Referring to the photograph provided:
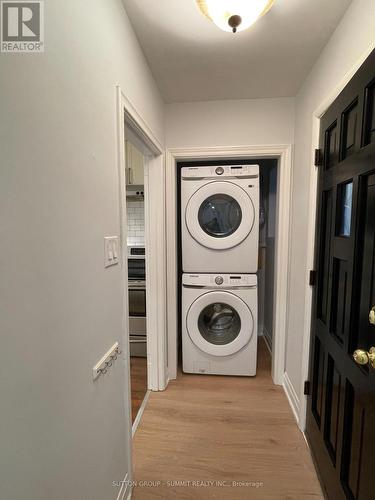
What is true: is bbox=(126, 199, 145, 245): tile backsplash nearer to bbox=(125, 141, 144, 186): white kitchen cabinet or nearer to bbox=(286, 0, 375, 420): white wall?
bbox=(125, 141, 144, 186): white kitchen cabinet

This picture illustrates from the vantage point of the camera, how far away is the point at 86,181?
0.84m

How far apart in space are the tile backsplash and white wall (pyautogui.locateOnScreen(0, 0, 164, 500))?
5.17 ft

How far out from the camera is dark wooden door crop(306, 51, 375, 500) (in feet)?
2.97

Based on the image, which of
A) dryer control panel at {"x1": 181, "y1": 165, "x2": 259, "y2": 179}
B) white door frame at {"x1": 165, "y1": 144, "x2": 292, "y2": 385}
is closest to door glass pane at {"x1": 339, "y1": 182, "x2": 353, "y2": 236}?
white door frame at {"x1": 165, "y1": 144, "x2": 292, "y2": 385}

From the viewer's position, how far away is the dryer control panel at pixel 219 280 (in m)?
2.13

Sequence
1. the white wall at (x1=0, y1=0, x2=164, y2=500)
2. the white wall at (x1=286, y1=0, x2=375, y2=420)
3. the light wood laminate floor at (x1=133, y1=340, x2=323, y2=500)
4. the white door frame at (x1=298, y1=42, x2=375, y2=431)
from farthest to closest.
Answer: the white door frame at (x1=298, y1=42, x2=375, y2=431) < the light wood laminate floor at (x1=133, y1=340, x2=323, y2=500) < the white wall at (x1=286, y1=0, x2=375, y2=420) < the white wall at (x1=0, y1=0, x2=164, y2=500)

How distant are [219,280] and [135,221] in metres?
1.14

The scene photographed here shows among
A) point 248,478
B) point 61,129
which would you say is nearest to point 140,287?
point 248,478

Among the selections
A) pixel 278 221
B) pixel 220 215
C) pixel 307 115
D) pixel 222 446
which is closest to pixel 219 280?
pixel 220 215

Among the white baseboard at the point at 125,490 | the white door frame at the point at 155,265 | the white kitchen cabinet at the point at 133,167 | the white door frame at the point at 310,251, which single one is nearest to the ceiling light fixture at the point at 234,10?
the white door frame at the point at 310,251

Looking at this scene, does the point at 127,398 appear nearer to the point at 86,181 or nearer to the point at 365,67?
the point at 86,181

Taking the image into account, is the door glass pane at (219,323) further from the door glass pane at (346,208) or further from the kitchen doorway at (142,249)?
the door glass pane at (346,208)

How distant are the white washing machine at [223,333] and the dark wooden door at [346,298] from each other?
71cm

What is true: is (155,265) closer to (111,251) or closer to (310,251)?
(111,251)
